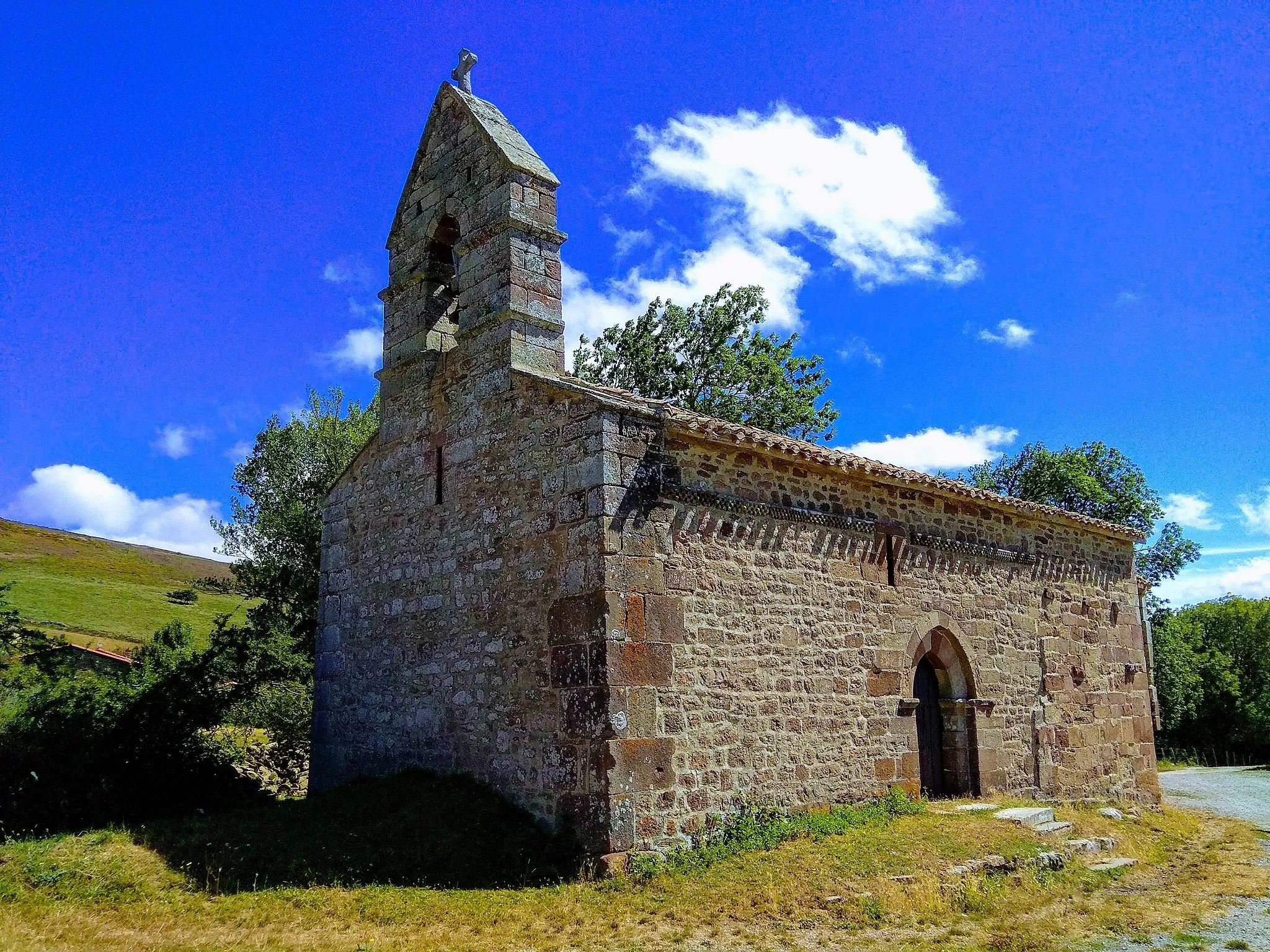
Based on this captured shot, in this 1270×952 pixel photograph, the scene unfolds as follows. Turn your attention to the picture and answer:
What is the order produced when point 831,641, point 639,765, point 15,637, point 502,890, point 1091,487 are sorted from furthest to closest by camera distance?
point 1091,487 → point 15,637 → point 831,641 → point 639,765 → point 502,890

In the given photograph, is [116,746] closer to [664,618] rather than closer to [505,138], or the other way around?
[664,618]

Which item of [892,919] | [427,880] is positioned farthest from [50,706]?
[892,919]

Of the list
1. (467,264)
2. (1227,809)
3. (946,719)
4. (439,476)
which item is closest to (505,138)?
(467,264)

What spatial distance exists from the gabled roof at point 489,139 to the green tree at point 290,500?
27.4ft

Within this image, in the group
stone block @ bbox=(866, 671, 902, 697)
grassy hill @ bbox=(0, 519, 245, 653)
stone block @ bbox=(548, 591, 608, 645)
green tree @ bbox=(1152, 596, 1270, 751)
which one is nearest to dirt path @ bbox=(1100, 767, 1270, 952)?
green tree @ bbox=(1152, 596, 1270, 751)

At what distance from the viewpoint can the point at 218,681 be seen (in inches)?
486

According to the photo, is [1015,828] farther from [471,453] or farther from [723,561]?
[471,453]

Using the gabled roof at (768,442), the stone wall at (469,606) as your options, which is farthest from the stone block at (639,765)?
the gabled roof at (768,442)

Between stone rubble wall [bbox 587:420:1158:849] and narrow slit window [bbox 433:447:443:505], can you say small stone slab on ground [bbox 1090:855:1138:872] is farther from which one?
narrow slit window [bbox 433:447:443:505]

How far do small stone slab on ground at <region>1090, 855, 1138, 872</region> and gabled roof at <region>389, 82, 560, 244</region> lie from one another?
10.00 metres

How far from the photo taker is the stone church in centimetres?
920

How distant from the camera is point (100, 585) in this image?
47.4 metres

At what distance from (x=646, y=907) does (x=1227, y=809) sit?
13.4 meters

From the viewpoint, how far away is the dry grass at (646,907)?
7.13m
